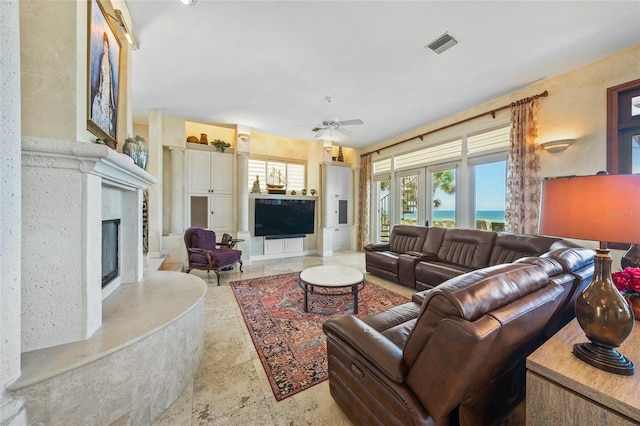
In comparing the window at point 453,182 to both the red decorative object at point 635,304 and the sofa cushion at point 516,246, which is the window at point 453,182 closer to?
the sofa cushion at point 516,246

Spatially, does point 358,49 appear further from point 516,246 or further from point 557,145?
point 516,246

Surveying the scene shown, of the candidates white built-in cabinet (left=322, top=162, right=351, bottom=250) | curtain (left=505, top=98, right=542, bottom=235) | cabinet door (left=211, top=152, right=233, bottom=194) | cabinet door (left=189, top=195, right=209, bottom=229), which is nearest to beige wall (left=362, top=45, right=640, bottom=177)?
curtain (left=505, top=98, right=542, bottom=235)

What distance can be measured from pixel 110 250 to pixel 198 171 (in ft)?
11.1

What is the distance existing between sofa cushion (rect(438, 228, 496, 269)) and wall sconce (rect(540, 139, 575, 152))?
1.36m

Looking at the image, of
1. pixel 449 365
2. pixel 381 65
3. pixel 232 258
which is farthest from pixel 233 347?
pixel 381 65

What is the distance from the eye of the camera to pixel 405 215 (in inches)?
232

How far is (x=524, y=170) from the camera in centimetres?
360

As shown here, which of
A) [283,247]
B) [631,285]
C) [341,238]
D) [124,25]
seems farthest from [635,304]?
[341,238]

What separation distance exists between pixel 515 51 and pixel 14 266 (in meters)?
4.51

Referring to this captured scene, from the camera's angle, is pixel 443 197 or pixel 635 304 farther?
pixel 443 197

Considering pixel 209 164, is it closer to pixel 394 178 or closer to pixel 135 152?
pixel 135 152

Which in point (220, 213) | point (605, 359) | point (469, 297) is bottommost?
point (605, 359)

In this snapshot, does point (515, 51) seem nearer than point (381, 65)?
Yes

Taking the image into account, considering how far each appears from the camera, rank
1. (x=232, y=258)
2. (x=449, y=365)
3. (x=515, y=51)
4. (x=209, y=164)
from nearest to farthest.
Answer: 1. (x=449, y=365)
2. (x=515, y=51)
3. (x=232, y=258)
4. (x=209, y=164)
